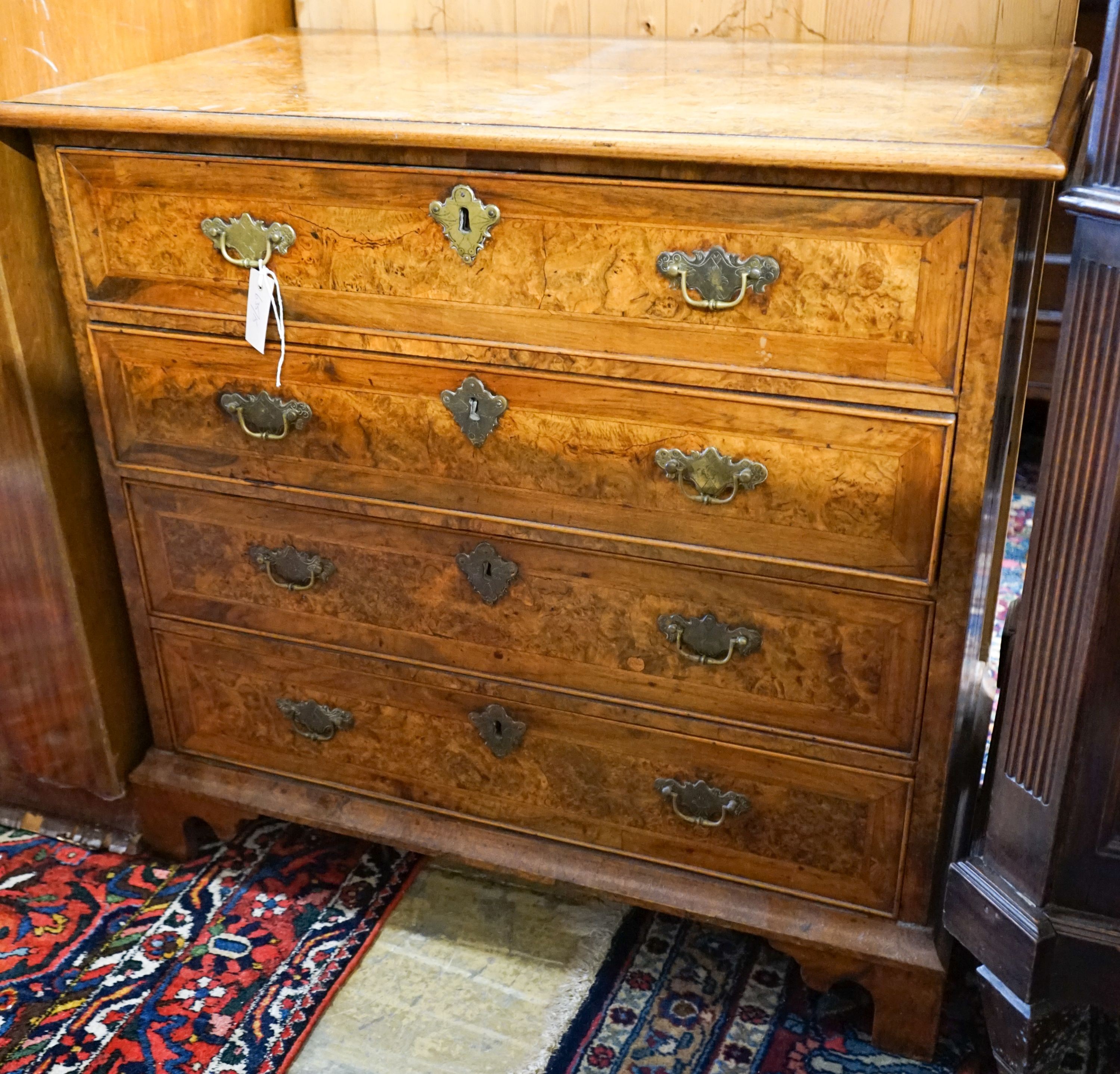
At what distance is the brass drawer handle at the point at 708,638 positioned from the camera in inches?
57.1

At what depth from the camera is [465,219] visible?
1.35 meters

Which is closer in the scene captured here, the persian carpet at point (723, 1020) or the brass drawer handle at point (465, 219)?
the brass drawer handle at point (465, 219)

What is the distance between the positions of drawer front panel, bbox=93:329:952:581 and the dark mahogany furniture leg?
0.44 feet

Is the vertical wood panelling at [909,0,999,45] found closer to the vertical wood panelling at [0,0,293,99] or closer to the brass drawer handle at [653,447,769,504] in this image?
the brass drawer handle at [653,447,769,504]

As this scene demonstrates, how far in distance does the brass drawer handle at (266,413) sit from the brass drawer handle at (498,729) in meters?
0.44

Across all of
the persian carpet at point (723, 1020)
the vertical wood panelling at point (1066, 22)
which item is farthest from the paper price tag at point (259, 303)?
the vertical wood panelling at point (1066, 22)

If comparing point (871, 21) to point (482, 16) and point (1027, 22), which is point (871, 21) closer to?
point (1027, 22)

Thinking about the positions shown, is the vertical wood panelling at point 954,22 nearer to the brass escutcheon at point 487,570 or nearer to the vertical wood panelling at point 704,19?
the vertical wood panelling at point 704,19

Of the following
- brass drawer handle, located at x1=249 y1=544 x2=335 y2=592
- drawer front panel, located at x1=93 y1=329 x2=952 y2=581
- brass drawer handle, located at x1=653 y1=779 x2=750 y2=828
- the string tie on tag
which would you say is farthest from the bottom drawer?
the string tie on tag

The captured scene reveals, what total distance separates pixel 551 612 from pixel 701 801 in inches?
11.9

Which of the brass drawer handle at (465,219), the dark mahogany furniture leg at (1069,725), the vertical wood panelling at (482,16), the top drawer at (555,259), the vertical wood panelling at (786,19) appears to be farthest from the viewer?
the vertical wood panelling at (482,16)

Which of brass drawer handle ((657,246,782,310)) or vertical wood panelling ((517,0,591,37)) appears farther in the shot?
vertical wood panelling ((517,0,591,37))

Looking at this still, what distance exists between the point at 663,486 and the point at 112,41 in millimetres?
964

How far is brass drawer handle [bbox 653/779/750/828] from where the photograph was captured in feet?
5.07
